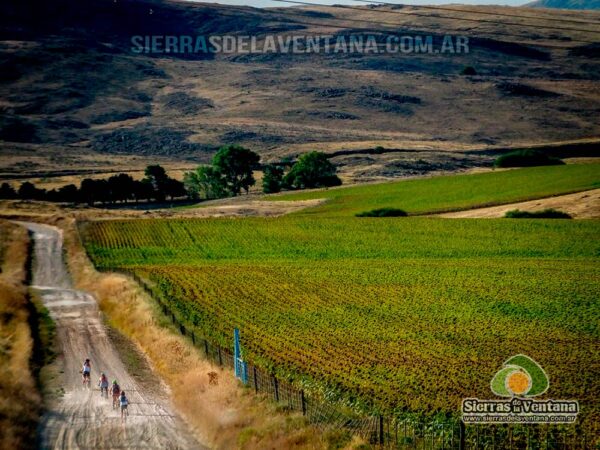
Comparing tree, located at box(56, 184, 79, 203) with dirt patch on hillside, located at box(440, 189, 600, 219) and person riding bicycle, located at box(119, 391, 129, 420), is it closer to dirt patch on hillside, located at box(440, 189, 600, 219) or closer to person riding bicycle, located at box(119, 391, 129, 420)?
dirt patch on hillside, located at box(440, 189, 600, 219)

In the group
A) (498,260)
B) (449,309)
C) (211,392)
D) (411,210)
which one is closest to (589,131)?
(411,210)

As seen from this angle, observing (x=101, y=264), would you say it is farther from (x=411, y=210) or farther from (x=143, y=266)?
(x=411, y=210)

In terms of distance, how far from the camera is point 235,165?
435 feet

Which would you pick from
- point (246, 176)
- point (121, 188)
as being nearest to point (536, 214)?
point (121, 188)

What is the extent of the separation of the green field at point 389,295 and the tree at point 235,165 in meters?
54.4

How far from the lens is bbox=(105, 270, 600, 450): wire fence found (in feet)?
58.4

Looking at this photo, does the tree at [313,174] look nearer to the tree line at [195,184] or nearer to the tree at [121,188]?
the tree line at [195,184]

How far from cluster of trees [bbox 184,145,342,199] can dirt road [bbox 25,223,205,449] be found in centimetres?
8283

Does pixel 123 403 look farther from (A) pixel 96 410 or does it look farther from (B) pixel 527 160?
(B) pixel 527 160

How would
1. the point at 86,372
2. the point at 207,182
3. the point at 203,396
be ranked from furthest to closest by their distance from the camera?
the point at 207,182, the point at 86,372, the point at 203,396

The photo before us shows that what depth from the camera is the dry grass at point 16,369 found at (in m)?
24.9

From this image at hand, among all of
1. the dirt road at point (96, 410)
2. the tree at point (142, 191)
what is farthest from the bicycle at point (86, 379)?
the tree at point (142, 191)

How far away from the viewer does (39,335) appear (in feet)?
131

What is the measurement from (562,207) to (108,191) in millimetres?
69853
